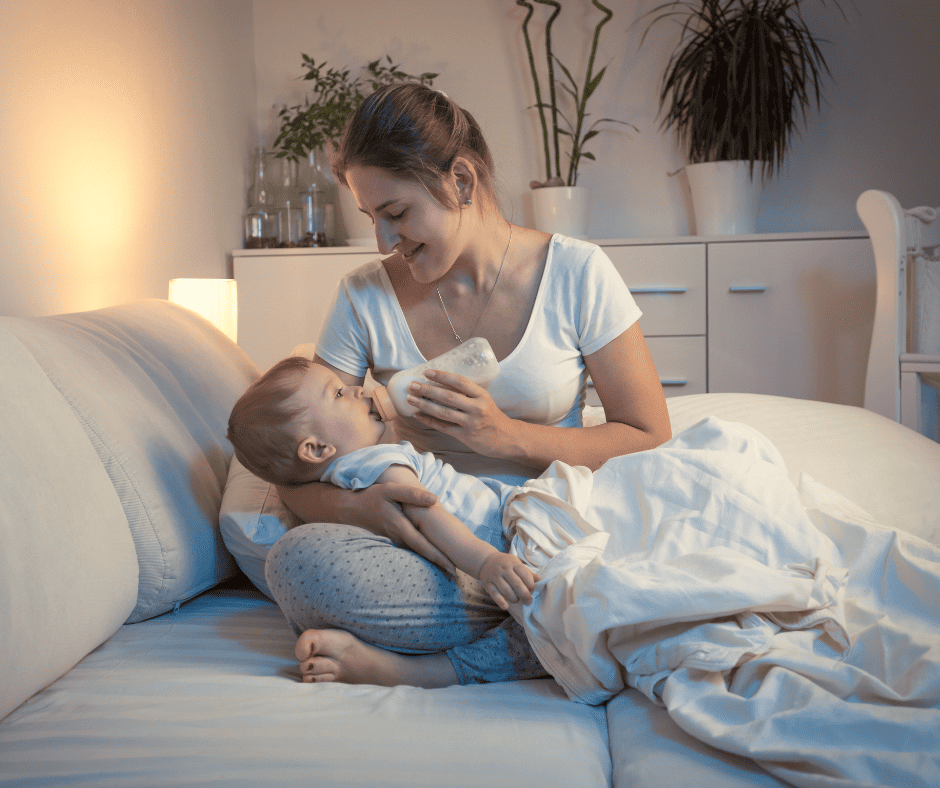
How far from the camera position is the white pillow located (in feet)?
3.70

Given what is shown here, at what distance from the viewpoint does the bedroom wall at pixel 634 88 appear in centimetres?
292

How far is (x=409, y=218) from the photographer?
1.24 metres

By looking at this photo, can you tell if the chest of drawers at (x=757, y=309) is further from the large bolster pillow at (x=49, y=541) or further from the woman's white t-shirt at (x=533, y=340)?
the large bolster pillow at (x=49, y=541)

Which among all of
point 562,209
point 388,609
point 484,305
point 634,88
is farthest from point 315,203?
point 388,609

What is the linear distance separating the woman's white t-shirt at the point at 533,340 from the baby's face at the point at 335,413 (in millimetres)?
159

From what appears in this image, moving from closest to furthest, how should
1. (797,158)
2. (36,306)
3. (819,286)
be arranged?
(36,306) → (819,286) → (797,158)

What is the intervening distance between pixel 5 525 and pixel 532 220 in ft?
8.53

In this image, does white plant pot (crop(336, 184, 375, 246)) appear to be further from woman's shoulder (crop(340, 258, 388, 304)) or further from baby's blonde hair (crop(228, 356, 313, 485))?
baby's blonde hair (crop(228, 356, 313, 485))

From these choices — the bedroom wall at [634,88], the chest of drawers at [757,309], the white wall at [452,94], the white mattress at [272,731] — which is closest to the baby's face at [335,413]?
the white mattress at [272,731]

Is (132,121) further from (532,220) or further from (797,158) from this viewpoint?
(797,158)

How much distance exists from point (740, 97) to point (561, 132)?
0.67 meters

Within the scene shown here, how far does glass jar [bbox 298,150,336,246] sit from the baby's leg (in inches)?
86.6

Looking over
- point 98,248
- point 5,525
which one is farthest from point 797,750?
point 98,248

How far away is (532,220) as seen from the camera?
124 inches
